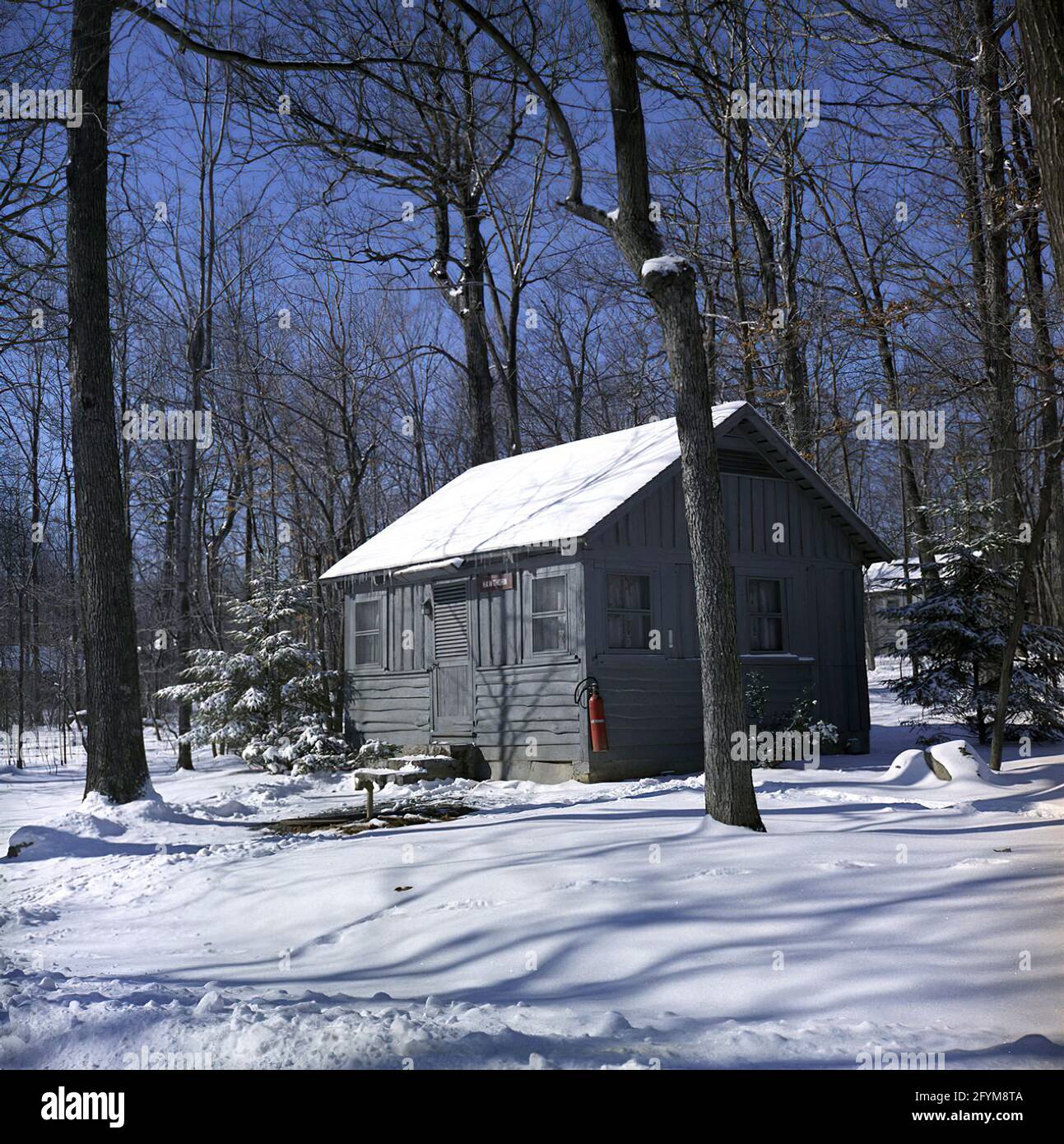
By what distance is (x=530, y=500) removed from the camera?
1791cm

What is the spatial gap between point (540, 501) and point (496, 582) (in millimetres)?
1631

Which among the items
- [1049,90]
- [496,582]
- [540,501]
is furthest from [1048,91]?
[540,501]

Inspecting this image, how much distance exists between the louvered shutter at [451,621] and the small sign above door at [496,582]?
0.52 m

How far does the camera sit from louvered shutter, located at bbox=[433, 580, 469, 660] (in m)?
17.6

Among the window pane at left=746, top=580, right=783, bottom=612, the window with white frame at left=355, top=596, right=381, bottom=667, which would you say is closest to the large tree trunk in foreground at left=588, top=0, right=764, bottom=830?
the window pane at left=746, top=580, right=783, bottom=612

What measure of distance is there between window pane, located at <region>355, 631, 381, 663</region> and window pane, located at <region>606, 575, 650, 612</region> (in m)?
5.52

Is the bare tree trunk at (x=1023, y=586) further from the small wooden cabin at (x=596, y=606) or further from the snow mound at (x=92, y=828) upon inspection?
the snow mound at (x=92, y=828)

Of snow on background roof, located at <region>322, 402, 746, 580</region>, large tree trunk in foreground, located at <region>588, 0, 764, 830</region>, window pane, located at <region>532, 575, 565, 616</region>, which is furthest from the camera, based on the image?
snow on background roof, located at <region>322, 402, 746, 580</region>

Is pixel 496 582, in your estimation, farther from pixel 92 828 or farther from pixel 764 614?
pixel 92 828

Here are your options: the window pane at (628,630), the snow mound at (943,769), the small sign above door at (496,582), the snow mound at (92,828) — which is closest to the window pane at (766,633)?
the window pane at (628,630)

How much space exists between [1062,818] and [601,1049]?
6.47m

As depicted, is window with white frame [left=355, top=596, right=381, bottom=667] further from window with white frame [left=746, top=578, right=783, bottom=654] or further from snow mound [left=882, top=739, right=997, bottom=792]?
snow mound [left=882, top=739, right=997, bottom=792]

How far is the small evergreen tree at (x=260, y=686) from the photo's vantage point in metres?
18.7
